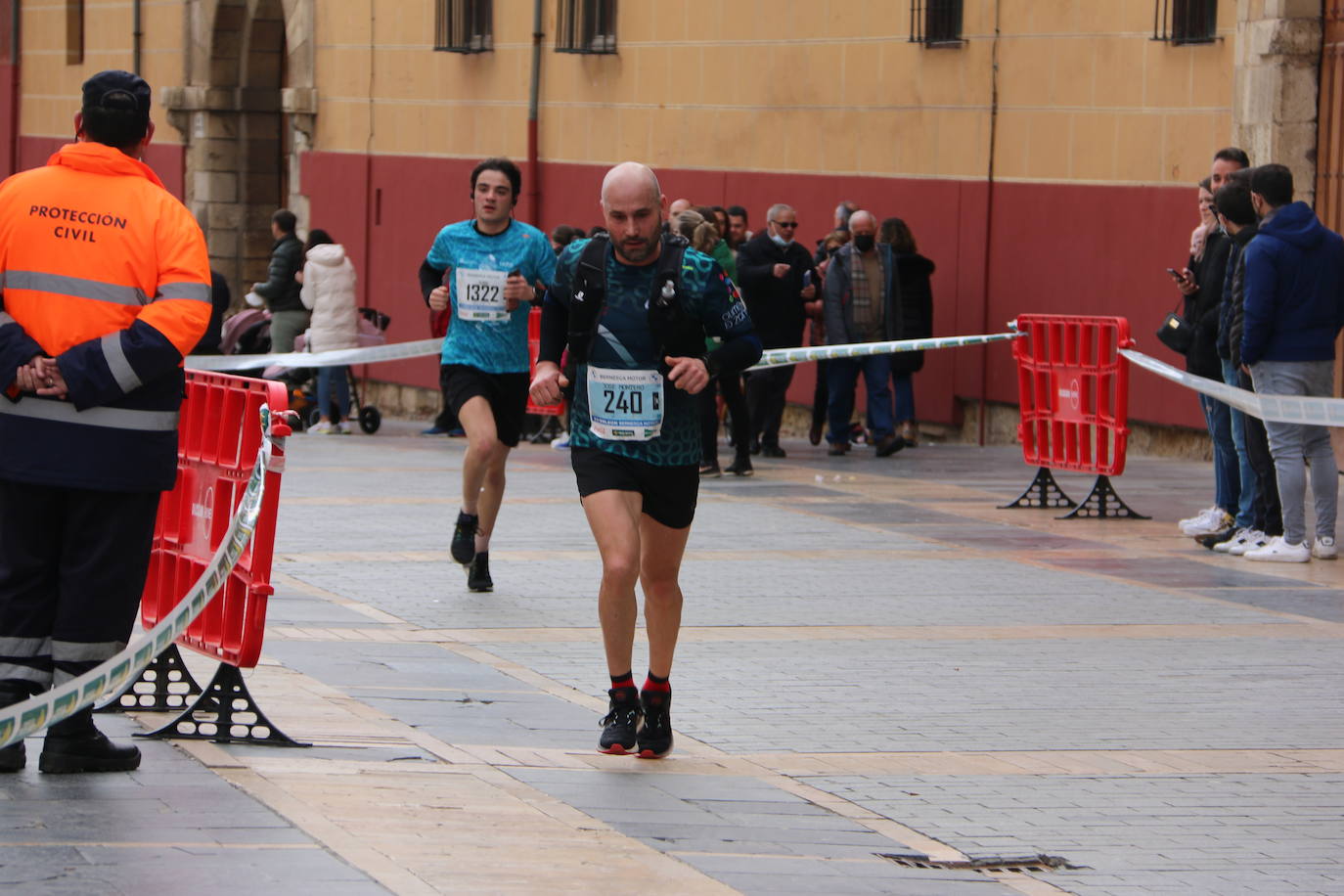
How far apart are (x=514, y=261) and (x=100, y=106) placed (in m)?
4.65

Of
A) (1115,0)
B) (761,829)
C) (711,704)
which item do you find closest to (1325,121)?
(1115,0)

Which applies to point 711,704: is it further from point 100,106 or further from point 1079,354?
point 1079,354

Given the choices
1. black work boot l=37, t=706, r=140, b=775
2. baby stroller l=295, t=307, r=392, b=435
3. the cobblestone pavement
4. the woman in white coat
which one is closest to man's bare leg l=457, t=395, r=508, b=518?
the cobblestone pavement

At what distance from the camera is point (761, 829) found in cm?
637

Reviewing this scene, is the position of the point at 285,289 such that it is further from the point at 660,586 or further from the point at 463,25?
the point at 660,586

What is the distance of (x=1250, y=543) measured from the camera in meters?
12.5

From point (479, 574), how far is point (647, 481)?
11.9 ft

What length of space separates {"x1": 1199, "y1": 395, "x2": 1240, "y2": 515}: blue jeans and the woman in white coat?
10052mm

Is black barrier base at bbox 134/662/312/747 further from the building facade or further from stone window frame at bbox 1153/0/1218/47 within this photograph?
stone window frame at bbox 1153/0/1218/47

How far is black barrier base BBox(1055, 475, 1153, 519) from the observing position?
46.5ft

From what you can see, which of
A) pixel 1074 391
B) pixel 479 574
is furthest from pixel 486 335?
pixel 1074 391

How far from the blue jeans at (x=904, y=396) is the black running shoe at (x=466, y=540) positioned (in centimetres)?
844

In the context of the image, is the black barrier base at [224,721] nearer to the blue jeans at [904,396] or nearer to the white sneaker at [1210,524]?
the white sneaker at [1210,524]

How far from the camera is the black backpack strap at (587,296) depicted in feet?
24.3
